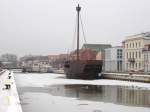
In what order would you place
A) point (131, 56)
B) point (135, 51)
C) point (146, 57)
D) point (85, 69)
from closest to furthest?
point (85, 69) < point (146, 57) < point (135, 51) < point (131, 56)

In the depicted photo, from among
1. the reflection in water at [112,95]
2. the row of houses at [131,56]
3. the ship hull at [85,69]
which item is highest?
the row of houses at [131,56]

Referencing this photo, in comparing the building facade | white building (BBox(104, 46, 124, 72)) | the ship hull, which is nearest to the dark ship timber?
the ship hull

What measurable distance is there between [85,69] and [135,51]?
86.8 feet

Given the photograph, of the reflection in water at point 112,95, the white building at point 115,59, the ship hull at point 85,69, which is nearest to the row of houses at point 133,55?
the white building at point 115,59

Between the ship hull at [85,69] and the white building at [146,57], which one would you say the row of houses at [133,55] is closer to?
the white building at [146,57]

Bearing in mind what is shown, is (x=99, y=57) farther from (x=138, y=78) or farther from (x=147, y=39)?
(x=138, y=78)

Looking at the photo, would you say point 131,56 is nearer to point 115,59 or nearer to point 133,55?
point 133,55

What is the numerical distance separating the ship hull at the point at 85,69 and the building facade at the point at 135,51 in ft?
58.5

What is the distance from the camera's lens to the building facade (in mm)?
81875

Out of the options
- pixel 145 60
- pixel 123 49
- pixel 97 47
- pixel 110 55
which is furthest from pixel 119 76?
pixel 97 47

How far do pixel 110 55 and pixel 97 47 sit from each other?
49.2 m

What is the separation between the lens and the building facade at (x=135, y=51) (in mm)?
81875

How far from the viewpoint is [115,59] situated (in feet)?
330

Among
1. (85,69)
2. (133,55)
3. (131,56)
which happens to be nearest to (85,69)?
(85,69)
